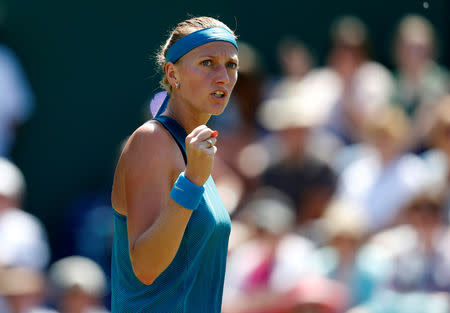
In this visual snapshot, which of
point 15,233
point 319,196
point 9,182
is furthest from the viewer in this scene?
point 9,182

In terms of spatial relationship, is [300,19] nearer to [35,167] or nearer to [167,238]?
[35,167]

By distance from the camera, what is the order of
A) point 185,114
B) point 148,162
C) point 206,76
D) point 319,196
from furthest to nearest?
1. point 319,196
2. point 185,114
3. point 206,76
4. point 148,162

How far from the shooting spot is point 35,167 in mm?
7621

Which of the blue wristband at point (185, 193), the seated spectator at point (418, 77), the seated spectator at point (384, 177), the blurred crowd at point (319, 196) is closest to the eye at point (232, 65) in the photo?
the blue wristband at point (185, 193)

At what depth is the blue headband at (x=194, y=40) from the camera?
2.91 metres

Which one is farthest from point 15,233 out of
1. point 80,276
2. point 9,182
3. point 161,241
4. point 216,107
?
point 161,241

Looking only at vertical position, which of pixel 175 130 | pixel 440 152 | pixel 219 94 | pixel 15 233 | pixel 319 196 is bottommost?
pixel 175 130

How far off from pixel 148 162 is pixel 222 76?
1.35ft

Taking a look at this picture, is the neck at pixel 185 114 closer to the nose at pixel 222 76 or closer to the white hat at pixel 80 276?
the nose at pixel 222 76

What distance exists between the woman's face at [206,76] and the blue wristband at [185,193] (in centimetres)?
39

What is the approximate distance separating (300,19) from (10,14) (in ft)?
8.74

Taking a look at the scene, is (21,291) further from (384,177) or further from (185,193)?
(185,193)

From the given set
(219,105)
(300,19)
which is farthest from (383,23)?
(219,105)

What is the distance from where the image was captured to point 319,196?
6016 mm
